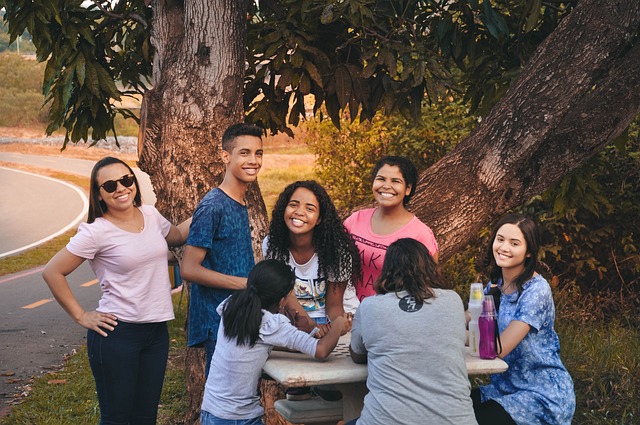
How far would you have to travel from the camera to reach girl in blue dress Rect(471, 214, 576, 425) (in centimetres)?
427

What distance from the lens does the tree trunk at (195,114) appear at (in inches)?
246

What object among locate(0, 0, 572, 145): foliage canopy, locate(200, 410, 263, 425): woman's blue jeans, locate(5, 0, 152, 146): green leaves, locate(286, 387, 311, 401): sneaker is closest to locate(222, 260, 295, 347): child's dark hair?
locate(200, 410, 263, 425): woman's blue jeans

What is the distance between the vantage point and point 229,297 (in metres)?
4.28

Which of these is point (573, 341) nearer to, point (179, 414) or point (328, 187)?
point (179, 414)

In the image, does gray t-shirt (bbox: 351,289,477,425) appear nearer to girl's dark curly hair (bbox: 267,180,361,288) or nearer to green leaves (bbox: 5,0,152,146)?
girl's dark curly hair (bbox: 267,180,361,288)

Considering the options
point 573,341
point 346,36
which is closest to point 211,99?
point 346,36

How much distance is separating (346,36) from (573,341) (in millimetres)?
3073

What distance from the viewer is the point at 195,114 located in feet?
20.6

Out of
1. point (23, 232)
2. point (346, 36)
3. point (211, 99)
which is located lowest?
point (23, 232)

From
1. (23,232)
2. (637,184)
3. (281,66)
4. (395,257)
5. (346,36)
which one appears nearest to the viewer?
(395,257)

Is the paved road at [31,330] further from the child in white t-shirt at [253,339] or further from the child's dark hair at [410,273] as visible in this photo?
the child's dark hair at [410,273]

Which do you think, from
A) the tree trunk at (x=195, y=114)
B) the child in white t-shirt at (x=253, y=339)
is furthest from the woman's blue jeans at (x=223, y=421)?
the tree trunk at (x=195, y=114)

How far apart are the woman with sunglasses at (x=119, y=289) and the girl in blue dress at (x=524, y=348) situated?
1.58 meters

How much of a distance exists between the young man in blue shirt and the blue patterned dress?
128 centimetres
